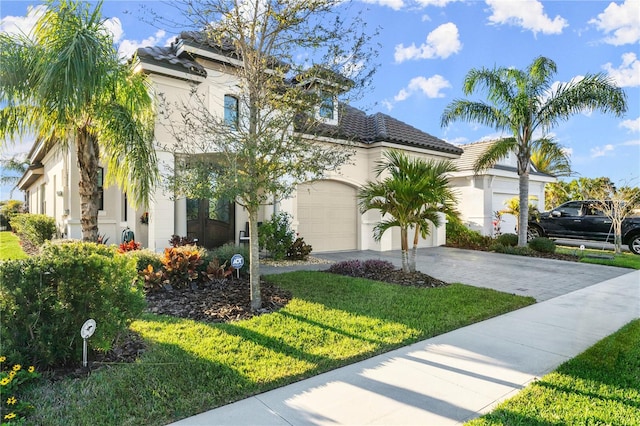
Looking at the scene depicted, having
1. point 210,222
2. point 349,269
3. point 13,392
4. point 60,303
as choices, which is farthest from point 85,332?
point 210,222

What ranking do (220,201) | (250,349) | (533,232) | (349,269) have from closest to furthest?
(250,349), (349,269), (220,201), (533,232)

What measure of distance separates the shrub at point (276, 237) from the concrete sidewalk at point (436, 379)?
6564 millimetres

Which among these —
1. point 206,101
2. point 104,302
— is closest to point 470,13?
point 206,101

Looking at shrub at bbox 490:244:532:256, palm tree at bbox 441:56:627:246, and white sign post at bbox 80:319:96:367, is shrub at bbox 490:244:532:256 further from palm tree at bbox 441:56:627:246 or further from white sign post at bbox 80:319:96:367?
white sign post at bbox 80:319:96:367

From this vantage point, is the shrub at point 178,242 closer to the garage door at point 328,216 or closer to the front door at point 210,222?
the front door at point 210,222

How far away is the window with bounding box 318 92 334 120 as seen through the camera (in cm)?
631

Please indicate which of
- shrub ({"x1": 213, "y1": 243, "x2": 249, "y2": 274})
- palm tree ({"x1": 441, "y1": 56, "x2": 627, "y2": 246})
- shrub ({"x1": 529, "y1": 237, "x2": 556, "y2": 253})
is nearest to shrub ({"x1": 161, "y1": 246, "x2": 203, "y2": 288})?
shrub ({"x1": 213, "y1": 243, "x2": 249, "y2": 274})

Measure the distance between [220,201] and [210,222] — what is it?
781 millimetres

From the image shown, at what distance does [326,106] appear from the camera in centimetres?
644

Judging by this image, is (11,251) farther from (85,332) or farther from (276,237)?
(85,332)

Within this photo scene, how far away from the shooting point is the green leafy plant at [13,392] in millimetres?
2768

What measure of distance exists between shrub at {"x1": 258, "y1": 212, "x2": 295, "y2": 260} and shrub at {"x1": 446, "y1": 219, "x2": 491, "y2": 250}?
8.25 metres

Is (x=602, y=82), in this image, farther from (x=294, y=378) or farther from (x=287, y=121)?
(x=294, y=378)

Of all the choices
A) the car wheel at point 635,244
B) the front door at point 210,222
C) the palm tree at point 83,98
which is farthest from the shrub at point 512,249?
the palm tree at point 83,98
